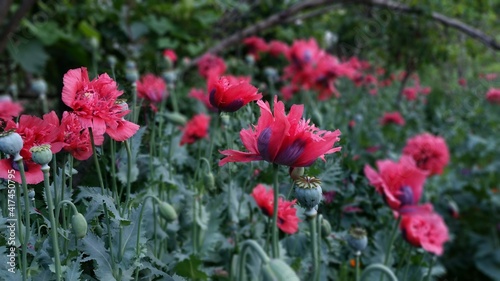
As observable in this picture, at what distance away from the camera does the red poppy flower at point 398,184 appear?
1.10 metres

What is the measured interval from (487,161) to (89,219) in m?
2.94

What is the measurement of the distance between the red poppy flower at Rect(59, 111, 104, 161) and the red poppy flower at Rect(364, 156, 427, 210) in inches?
26.3

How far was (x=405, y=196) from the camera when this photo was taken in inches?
43.6

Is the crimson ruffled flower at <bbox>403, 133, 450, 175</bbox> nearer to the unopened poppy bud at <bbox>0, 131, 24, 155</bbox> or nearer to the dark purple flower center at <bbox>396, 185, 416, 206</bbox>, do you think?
the dark purple flower center at <bbox>396, 185, 416, 206</bbox>

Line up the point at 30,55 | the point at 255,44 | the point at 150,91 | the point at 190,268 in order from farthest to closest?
the point at 255,44 → the point at 30,55 → the point at 150,91 → the point at 190,268

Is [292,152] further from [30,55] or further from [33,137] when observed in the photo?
[30,55]

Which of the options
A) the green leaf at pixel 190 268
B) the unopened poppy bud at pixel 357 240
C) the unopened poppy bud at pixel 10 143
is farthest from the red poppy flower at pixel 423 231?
the unopened poppy bud at pixel 10 143

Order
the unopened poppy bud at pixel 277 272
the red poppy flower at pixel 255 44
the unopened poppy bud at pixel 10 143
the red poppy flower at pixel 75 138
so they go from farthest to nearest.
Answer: the red poppy flower at pixel 255 44 → the red poppy flower at pixel 75 138 → the unopened poppy bud at pixel 10 143 → the unopened poppy bud at pixel 277 272

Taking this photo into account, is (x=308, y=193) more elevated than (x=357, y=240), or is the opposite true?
(x=308, y=193)

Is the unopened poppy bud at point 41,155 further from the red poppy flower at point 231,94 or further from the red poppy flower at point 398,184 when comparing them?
the red poppy flower at point 398,184

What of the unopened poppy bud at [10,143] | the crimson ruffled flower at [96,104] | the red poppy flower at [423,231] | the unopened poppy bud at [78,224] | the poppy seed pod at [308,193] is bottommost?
the red poppy flower at [423,231]

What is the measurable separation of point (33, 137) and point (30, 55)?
247cm

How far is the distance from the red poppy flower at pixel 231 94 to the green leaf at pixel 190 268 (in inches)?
10.5

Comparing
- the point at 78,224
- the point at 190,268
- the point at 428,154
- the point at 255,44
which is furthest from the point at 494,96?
the point at 78,224
